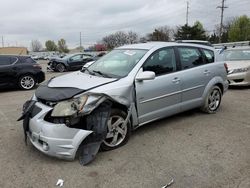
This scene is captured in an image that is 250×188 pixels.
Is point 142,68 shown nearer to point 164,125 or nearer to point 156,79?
point 156,79

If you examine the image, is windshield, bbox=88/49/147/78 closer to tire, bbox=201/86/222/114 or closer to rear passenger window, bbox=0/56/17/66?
tire, bbox=201/86/222/114

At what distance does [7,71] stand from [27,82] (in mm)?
901

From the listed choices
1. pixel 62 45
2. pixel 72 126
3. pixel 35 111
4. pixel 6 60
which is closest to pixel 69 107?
pixel 72 126

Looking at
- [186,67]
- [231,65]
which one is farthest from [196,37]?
[186,67]

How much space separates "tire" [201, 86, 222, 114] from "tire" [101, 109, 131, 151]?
2416mm

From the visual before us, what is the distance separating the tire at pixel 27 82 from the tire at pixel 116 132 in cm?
732

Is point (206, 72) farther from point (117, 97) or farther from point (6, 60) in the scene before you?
point (6, 60)

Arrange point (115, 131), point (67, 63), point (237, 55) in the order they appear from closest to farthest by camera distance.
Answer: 1. point (115, 131)
2. point (237, 55)
3. point (67, 63)

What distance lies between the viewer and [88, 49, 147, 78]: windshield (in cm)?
465

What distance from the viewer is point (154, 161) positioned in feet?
12.6

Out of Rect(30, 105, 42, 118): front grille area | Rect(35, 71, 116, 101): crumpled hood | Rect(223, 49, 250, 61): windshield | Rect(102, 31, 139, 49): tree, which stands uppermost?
Rect(102, 31, 139, 49): tree

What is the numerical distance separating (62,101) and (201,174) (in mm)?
2080

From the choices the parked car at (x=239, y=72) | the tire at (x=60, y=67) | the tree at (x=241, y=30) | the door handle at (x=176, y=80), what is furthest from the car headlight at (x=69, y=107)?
the tree at (x=241, y=30)

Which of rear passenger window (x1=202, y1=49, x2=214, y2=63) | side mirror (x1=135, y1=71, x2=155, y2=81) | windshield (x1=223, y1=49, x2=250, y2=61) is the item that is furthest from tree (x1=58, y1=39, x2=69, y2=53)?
side mirror (x1=135, y1=71, x2=155, y2=81)
